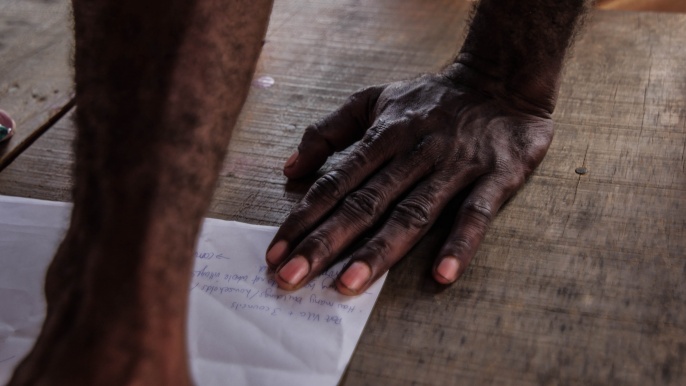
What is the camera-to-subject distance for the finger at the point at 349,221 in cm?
95

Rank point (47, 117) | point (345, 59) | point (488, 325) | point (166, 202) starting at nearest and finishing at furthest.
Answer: point (166, 202) → point (488, 325) → point (47, 117) → point (345, 59)

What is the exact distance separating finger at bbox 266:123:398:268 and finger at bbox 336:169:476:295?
8cm

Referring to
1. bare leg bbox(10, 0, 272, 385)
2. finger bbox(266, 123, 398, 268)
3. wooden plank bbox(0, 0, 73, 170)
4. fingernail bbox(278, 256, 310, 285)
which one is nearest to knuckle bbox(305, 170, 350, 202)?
finger bbox(266, 123, 398, 268)

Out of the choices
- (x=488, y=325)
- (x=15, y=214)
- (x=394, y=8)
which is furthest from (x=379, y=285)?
(x=394, y=8)

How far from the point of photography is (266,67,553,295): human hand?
3.17ft

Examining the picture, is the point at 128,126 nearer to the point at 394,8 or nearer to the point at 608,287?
the point at 608,287

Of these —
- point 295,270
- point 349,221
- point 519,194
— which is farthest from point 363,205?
point 519,194

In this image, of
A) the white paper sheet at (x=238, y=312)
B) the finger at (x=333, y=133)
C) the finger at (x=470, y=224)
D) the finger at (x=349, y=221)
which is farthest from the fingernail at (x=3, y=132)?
the finger at (x=470, y=224)

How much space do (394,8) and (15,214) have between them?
100 centimetres

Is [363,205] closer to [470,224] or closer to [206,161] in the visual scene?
[470,224]

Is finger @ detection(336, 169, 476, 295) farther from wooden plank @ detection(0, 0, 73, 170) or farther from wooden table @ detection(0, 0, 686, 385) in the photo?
wooden plank @ detection(0, 0, 73, 170)

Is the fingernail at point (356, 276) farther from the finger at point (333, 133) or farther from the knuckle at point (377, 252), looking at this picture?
the finger at point (333, 133)

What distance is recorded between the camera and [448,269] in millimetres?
954

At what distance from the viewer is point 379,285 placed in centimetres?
95
